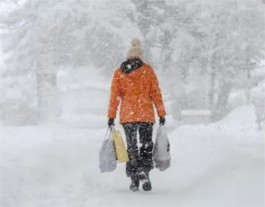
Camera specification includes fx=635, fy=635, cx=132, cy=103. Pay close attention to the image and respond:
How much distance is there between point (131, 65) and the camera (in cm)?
838

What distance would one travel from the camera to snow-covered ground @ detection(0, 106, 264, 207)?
25.6 ft

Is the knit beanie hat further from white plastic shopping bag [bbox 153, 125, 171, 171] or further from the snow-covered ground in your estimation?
the snow-covered ground

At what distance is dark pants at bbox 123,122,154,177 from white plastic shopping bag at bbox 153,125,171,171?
8cm

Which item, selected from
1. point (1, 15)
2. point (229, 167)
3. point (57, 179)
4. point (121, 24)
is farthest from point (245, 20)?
point (57, 179)

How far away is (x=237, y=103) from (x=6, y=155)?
24621 mm

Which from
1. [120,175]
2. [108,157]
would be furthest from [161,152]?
[120,175]

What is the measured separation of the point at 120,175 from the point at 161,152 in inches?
72.8

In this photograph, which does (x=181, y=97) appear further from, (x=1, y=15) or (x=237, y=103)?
(x=1, y=15)

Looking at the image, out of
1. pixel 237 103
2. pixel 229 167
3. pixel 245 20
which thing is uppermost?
pixel 245 20

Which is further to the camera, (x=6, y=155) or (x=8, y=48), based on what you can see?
(x=8, y=48)

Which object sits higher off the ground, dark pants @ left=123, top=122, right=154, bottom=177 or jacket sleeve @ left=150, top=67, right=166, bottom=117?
jacket sleeve @ left=150, top=67, right=166, bottom=117

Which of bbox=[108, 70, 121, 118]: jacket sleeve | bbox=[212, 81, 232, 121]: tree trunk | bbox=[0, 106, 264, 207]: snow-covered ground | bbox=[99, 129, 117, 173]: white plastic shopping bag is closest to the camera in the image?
bbox=[0, 106, 264, 207]: snow-covered ground

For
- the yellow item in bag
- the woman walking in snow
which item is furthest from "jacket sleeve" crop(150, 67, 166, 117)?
the yellow item in bag

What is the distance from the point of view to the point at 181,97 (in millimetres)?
28859
